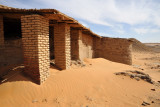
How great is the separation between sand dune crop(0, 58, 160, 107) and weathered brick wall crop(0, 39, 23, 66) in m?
1.72

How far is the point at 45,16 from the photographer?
4.16 meters

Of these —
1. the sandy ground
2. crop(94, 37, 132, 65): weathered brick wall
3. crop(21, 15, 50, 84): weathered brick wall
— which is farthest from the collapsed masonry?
crop(94, 37, 132, 65): weathered brick wall

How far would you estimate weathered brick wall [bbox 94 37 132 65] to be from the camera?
11.2m

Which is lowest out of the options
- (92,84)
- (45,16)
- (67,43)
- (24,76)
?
(92,84)

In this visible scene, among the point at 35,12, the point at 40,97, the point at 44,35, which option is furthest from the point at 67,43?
the point at 40,97

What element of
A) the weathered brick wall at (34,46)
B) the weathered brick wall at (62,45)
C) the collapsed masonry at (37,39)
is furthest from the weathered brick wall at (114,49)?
the weathered brick wall at (34,46)

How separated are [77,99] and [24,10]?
3.41 m

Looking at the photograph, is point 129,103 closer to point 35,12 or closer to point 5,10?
point 35,12

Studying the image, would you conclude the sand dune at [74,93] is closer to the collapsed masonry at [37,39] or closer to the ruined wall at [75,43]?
the collapsed masonry at [37,39]

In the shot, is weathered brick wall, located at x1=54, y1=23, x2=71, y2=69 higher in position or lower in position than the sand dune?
higher

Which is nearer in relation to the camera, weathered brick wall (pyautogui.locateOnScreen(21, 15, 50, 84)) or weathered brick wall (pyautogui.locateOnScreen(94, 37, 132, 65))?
weathered brick wall (pyautogui.locateOnScreen(21, 15, 50, 84))

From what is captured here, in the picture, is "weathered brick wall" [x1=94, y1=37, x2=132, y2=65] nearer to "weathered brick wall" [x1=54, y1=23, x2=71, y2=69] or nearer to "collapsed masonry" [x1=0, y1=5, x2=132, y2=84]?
"collapsed masonry" [x1=0, y1=5, x2=132, y2=84]

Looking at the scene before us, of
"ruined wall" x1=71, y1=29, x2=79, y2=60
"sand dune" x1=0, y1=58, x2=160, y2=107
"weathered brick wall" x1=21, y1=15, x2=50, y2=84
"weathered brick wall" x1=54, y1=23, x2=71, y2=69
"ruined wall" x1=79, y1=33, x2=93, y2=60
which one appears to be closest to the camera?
"sand dune" x1=0, y1=58, x2=160, y2=107

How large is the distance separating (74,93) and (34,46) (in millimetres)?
2022
